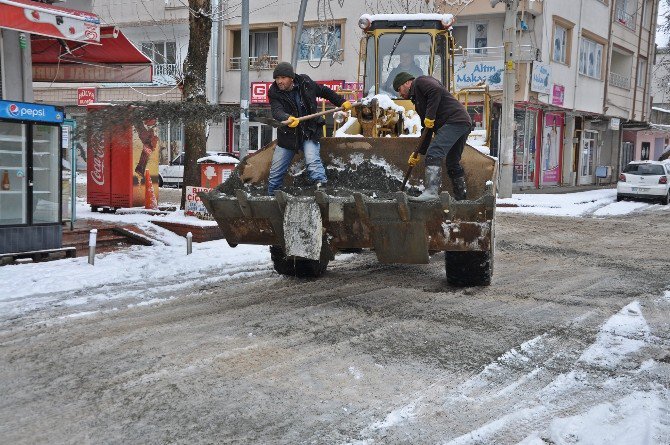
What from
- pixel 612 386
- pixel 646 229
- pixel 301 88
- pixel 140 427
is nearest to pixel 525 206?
pixel 646 229

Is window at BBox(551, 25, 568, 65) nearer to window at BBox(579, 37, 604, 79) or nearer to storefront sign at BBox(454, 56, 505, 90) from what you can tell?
window at BBox(579, 37, 604, 79)

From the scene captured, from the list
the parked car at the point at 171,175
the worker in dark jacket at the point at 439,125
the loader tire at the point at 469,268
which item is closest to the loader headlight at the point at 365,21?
the worker in dark jacket at the point at 439,125

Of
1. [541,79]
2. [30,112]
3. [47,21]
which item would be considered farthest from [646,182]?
[30,112]

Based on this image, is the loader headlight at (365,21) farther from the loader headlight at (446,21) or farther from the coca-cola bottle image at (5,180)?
the coca-cola bottle image at (5,180)

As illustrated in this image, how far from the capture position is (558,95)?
27.0 metres

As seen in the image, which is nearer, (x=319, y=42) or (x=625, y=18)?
(x=319, y=42)

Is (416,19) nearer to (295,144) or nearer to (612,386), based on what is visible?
(295,144)

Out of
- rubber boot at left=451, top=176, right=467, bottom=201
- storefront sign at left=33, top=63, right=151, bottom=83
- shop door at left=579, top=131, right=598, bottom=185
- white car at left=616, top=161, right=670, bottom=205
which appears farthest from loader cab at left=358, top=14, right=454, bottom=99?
shop door at left=579, top=131, right=598, bottom=185

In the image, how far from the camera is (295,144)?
6.98 meters

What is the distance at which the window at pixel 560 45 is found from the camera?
88.0 ft

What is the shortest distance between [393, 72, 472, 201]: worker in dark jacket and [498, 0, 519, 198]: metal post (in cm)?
1381

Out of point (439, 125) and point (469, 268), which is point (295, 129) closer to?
point (439, 125)

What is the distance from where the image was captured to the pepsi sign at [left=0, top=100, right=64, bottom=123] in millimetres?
8422

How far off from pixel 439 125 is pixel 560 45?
2335cm
